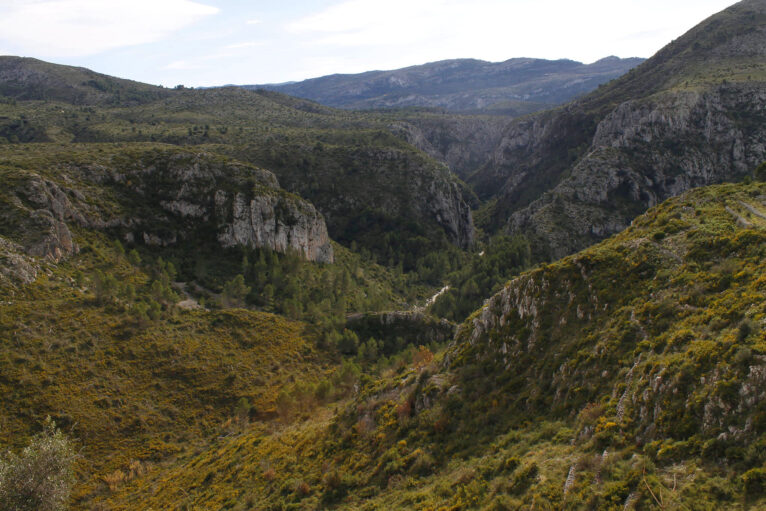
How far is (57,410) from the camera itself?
197 feet

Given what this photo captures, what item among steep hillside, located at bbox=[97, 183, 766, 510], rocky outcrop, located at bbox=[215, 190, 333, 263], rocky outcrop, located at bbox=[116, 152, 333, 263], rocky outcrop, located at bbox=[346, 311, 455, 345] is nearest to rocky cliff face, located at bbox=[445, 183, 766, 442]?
steep hillside, located at bbox=[97, 183, 766, 510]

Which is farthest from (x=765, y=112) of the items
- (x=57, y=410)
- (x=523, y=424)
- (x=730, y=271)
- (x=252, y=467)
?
(x=57, y=410)

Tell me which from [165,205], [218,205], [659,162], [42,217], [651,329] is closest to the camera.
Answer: [651,329]

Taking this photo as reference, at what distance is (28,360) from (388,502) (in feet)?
214

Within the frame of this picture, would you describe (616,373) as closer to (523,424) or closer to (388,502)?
(523,424)

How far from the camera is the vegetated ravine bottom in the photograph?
21.6 meters

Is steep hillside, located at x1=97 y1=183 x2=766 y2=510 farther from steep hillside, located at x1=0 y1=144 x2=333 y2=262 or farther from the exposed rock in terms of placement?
steep hillside, located at x1=0 y1=144 x2=333 y2=262

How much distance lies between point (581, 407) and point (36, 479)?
5558cm

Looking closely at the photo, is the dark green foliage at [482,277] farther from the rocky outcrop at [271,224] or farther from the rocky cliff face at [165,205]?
the rocky cliff face at [165,205]

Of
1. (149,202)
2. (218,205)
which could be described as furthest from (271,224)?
(149,202)

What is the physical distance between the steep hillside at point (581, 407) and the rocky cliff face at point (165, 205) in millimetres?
73528

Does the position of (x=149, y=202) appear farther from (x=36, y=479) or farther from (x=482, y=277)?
(x=482, y=277)

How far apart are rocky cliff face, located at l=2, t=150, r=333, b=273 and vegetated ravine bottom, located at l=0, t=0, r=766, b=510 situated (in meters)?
0.67

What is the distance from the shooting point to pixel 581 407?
2717cm
